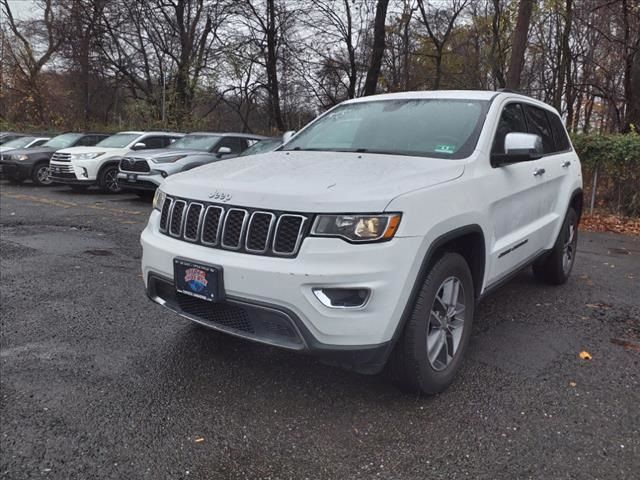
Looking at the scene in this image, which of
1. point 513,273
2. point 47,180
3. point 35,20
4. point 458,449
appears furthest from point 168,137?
point 35,20

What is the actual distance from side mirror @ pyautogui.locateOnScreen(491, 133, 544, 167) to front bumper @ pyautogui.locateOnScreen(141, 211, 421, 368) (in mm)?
1229

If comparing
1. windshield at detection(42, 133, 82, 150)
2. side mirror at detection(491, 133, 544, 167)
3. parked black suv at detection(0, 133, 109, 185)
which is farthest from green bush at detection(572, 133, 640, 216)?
windshield at detection(42, 133, 82, 150)

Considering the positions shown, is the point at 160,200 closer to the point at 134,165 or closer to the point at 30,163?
the point at 134,165

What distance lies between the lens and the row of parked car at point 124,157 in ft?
37.6

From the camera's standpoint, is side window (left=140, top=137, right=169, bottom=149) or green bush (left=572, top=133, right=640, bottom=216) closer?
green bush (left=572, top=133, right=640, bottom=216)

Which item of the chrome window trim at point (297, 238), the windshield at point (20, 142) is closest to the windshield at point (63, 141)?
the windshield at point (20, 142)

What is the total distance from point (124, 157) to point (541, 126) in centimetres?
947

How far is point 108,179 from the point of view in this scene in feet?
43.1

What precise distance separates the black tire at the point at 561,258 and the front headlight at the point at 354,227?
9.45 feet

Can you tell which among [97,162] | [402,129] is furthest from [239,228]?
[97,162]

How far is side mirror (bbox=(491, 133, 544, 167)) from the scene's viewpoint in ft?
11.3

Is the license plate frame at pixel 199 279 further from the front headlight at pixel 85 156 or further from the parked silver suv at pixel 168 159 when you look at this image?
the front headlight at pixel 85 156

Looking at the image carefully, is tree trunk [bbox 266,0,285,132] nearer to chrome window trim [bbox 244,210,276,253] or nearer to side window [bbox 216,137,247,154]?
side window [bbox 216,137,247,154]

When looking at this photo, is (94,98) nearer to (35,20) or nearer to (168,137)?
(35,20)
